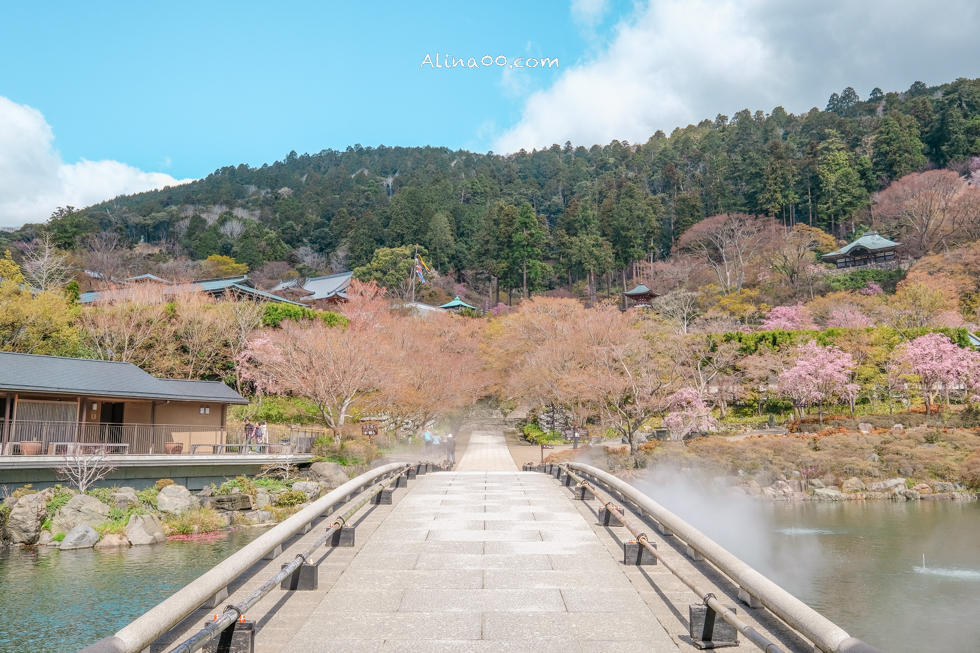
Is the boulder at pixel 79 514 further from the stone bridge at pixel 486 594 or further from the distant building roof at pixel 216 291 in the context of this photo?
the distant building roof at pixel 216 291

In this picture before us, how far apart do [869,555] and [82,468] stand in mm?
19797

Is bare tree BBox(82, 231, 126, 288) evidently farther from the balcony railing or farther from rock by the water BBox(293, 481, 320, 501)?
rock by the water BBox(293, 481, 320, 501)

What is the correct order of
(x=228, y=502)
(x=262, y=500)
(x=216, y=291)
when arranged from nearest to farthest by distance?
(x=228, y=502) < (x=262, y=500) < (x=216, y=291)

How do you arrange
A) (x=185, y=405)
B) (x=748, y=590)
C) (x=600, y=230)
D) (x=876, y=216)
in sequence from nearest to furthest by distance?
(x=748, y=590) → (x=185, y=405) → (x=876, y=216) → (x=600, y=230)

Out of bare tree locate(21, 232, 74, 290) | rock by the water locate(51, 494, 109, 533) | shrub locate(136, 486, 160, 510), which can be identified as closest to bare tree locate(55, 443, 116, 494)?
rock by the water locate(51, 494, 109, 533)

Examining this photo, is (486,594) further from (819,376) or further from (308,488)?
(819,376)

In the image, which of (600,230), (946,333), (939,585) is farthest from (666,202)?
(939,585)

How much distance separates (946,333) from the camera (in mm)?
31422

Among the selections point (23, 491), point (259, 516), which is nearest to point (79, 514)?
point (23, 491)

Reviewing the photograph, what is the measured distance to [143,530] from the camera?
15703 mm

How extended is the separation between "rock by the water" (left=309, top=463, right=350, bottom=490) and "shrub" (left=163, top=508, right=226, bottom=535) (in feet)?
13.3

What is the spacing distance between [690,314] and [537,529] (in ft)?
126

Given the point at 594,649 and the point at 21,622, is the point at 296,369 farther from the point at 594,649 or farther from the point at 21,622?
the point at 594,649

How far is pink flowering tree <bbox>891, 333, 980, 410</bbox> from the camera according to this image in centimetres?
2805
